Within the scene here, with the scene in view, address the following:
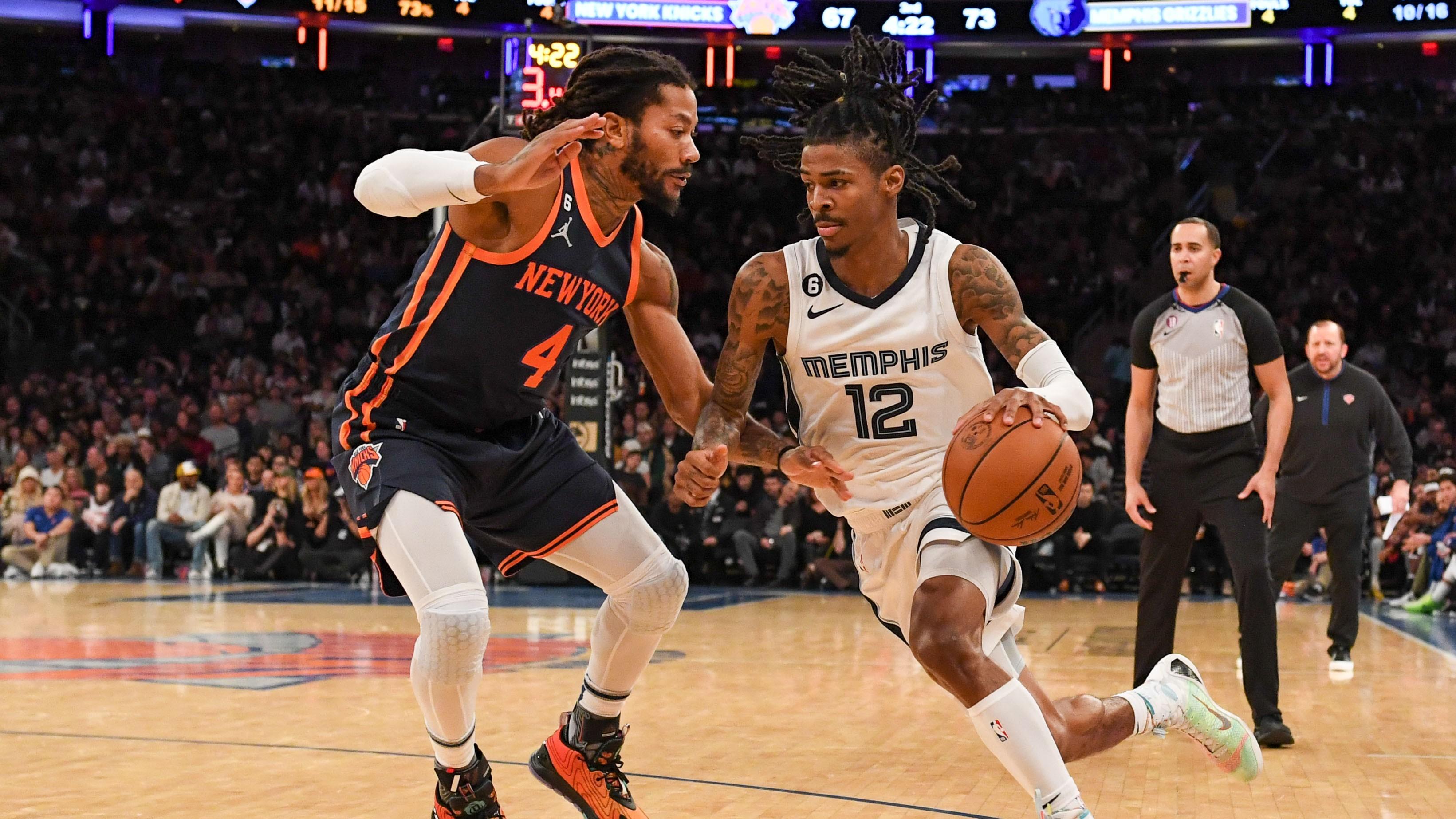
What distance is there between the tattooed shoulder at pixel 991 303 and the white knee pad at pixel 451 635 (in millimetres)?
1561

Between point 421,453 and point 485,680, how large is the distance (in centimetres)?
357

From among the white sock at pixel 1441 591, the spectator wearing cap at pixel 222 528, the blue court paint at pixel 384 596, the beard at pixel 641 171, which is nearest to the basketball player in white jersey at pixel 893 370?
the beard at pixel 641 171

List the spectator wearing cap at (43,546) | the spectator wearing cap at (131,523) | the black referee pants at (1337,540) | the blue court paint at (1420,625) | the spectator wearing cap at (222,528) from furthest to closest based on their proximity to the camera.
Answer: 1. the spectator wearing cap at (131,523)
2. the spectator wearing cap at (43,546)
3. the spectator wearing cap at (222,528)
4. the blue court paint at (1420,625)
5. the black referee pants at (1337,540)

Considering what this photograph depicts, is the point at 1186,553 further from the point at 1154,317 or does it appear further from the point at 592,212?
the point at 592,212

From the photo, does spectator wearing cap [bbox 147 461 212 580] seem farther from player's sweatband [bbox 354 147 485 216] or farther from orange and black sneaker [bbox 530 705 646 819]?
player's sweatband [bbox 354 147 485 216]

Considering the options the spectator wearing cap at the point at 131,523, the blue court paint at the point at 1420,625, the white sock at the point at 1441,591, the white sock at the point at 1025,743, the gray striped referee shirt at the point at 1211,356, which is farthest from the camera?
the spectator wearing cap at the point at 131,523

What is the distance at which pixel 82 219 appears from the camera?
22922 millimetres

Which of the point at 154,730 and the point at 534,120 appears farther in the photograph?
the point at 154,730

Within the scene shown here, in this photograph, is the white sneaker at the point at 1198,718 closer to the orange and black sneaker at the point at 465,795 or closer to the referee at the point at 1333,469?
the orange and black sneaker at the point at 465,795

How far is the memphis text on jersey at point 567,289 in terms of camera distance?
404 centimetres

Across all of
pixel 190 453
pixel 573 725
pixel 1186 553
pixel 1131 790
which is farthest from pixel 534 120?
pixel 190 453

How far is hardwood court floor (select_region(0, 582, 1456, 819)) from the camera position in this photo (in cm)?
468

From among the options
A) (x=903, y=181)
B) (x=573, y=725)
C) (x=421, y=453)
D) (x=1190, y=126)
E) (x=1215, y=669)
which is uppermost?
(x=1190, y=126)

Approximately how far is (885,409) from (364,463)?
→ 4.75 ft
